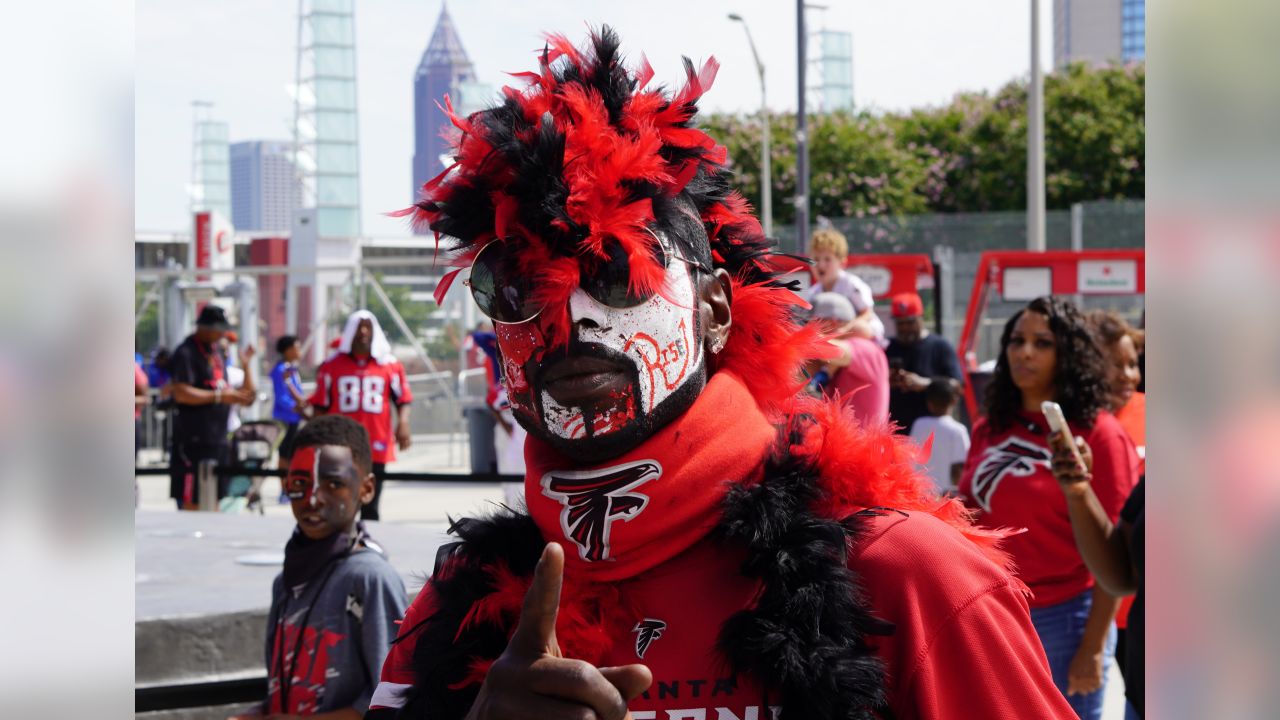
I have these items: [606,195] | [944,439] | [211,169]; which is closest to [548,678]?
[606,195]

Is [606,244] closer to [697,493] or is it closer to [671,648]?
[697,493]

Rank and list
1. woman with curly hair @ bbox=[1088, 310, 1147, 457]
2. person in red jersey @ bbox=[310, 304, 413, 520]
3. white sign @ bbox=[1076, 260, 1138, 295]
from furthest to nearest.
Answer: white sign @ bbox=[1076, 260, 1138, 295] < person in red jersey @ bbox=[310, 304, 413, 520] < woman with curly hair @ bbox=[1088, 310, 1147, 457]

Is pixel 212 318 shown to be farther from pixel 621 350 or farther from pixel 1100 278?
pixel 1100 278

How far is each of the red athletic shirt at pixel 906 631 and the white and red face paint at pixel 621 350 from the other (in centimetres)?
22

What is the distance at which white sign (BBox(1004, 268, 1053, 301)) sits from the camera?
44.2 ft

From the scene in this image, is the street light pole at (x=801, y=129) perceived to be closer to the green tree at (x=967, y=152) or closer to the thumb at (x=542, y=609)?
the green tree at (x=967, y=152)

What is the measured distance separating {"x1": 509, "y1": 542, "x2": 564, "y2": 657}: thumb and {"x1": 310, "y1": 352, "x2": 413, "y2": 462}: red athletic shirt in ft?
23.8

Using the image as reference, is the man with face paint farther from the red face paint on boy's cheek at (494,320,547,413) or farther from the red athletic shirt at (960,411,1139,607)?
the red athletic shirt at (960,411,1139,607)

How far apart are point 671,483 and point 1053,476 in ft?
7.96

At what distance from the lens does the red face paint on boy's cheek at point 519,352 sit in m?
1.68

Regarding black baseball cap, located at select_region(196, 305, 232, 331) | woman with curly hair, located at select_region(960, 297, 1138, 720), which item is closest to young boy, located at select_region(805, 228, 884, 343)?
woman with curly hair, located at select_region(960, 297, 1138, 720)

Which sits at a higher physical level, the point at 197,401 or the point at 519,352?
the point at 519,352

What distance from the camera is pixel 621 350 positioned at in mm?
1672
